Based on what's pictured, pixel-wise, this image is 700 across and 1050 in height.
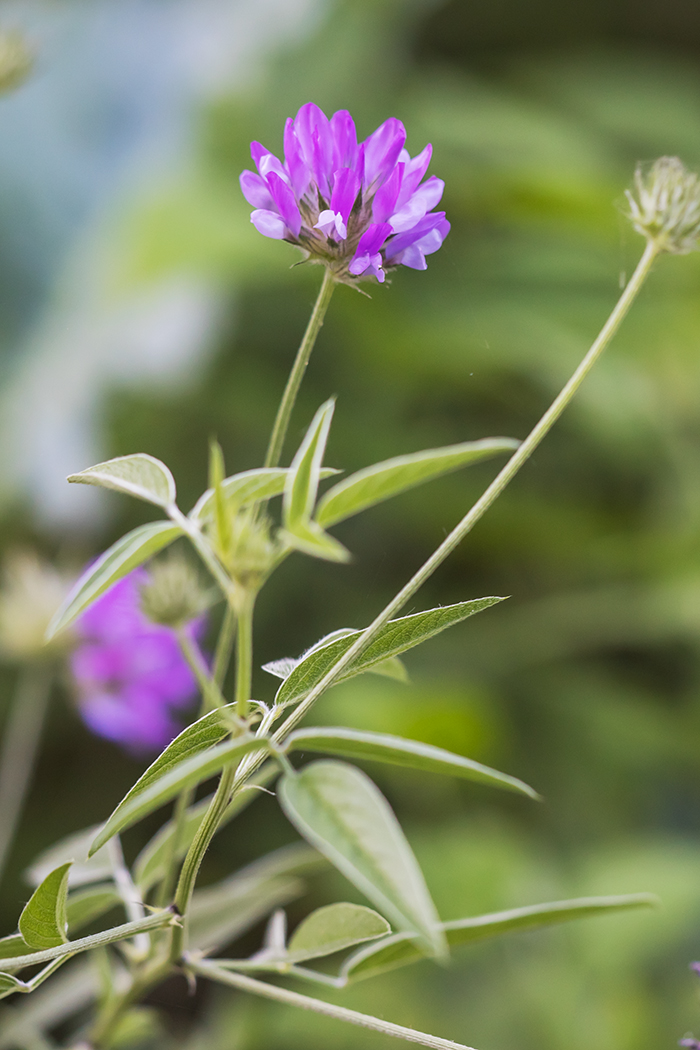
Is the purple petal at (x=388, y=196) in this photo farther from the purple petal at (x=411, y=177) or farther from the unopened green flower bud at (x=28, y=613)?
the unopened green flower bud at (x=28, y=613)

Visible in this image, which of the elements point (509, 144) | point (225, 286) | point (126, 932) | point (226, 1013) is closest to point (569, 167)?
point (509, 144)

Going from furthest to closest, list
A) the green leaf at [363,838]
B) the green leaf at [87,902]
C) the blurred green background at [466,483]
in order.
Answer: the blurred green background at [466,483] < the green leaf at [87,902] < the green leaf at [363,838]

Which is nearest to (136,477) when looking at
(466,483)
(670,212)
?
(670,212)

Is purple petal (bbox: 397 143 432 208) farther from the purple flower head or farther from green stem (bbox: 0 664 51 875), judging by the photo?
green stem (bbox: 0 664 51 875)

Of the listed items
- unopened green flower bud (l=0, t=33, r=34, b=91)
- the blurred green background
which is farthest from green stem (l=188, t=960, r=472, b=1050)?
the blurred green background

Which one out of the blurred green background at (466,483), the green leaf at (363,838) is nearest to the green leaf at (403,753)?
the green leaf at (363,838)

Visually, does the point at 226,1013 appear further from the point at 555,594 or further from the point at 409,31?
the point at 409,31

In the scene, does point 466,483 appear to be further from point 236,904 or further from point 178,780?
point 178,780
